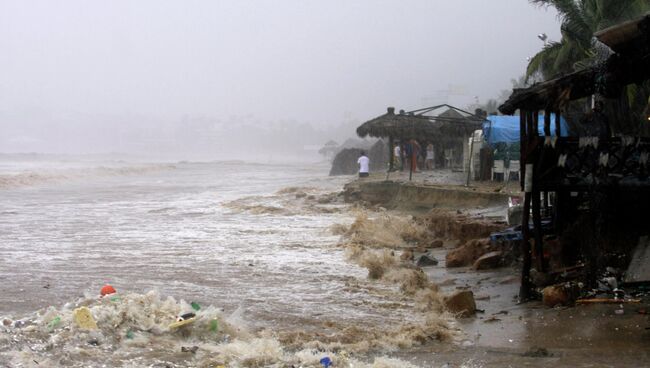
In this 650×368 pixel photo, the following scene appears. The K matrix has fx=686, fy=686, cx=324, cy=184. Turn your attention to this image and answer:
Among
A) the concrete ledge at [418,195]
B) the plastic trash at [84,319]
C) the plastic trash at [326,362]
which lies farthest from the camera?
the concrete ledge at [418,195]

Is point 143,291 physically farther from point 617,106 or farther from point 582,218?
point 617,106

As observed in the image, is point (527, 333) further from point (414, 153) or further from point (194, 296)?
point (414, 153)

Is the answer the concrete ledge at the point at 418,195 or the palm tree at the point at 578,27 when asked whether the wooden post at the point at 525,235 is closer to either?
the concrete ledge at the point at 418,195

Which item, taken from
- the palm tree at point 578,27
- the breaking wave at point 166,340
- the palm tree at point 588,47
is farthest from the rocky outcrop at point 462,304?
the palm tree at point 578,27

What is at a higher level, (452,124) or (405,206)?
(452,124)

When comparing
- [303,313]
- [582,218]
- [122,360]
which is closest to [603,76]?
[582,218]

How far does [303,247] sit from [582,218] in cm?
600

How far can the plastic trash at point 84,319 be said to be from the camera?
6.93 metres

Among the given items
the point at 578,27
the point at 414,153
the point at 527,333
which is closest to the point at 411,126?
the point at 414,153

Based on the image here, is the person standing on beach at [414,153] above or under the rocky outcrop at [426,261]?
above

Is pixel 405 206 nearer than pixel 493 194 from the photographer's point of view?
No

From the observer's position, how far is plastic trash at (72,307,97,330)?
6934 millimetres

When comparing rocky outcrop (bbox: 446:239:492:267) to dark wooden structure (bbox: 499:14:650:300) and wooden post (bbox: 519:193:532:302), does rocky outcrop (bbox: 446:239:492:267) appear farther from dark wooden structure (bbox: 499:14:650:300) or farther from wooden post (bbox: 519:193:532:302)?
wooden post (bbox: 519:193:532:302)

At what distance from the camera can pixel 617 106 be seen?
19.0 meters
